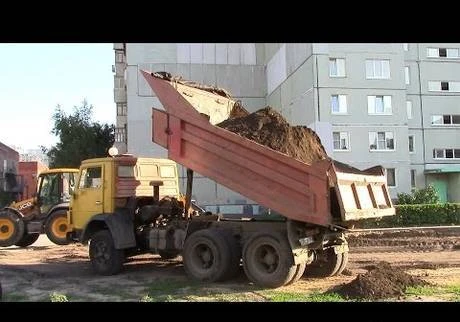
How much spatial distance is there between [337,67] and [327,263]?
92.3 ft

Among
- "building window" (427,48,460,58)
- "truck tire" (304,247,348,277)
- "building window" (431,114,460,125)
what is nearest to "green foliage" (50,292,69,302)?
"truck tire" (304,247,348,277)

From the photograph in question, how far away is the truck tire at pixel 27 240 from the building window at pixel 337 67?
81.4ft

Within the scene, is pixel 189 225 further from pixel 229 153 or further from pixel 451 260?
pixel 451 260

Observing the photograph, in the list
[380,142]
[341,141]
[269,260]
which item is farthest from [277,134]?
[380,142]

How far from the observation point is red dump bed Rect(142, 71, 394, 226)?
30.3 ft

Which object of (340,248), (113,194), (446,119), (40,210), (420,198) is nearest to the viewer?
(340,248)

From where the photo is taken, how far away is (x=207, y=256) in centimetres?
1070

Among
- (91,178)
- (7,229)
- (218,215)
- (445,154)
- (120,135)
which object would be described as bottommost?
(7,229)

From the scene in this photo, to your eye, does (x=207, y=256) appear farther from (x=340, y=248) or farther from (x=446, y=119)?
(x=446, y=119)

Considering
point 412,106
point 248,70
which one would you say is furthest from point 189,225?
point 248,70

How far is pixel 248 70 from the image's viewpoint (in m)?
48.2
